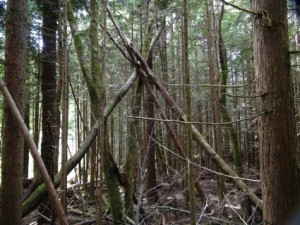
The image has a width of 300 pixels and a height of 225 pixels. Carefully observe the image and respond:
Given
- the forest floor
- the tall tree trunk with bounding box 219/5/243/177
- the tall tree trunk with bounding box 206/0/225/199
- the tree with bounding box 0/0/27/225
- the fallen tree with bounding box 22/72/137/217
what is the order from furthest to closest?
1. the tall tree trunk with bounding box 219/5/243/177
2. the tall tree trunk with bounding box 206/0/225/199
3. the forest floor
4. the fallen tree with bounding box 22/72/137/217
5. the tree with bounding box 0/0/27/225

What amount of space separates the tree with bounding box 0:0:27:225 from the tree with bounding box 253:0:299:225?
3.46 m

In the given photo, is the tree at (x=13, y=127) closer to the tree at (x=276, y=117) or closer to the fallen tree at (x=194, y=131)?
the fallen tree at (x=194, y=131)

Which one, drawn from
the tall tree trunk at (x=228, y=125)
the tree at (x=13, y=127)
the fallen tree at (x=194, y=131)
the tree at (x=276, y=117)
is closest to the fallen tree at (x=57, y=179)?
the tree at (x=13, y=127)

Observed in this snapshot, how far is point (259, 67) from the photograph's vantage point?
2.75 m

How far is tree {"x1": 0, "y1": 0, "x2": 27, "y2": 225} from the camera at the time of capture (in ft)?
14.7

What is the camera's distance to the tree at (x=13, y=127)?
4477mm

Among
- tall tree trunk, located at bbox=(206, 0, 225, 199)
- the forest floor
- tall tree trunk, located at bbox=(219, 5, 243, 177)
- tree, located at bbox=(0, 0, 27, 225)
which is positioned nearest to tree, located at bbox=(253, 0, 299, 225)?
the forest floor

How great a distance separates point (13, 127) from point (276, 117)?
3.62m

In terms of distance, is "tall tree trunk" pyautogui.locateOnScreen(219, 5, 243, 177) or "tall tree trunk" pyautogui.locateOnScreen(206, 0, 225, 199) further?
"tall tree trunk" pyautogui.locateOnScreen(219, 5, 243, 177)

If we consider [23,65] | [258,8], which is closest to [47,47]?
[23,65]

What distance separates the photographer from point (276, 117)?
8.52 feet

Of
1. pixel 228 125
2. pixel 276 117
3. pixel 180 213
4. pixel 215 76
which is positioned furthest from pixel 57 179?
pixel 228 125

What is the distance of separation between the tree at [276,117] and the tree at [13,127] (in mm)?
3465

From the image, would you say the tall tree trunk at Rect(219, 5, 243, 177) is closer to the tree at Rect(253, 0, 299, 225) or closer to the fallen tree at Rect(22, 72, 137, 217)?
the fallen tree at Rect(22, 72, 137, 217)
